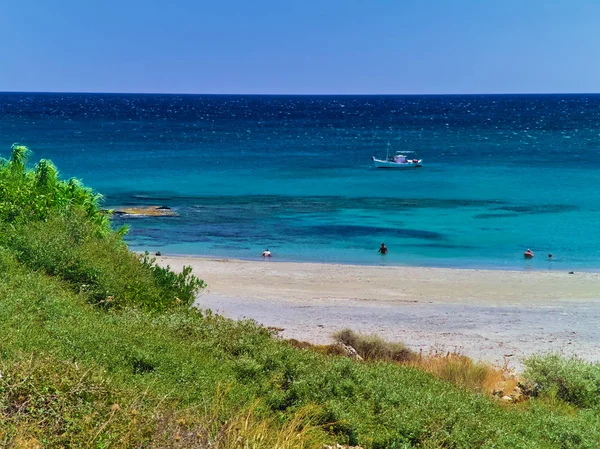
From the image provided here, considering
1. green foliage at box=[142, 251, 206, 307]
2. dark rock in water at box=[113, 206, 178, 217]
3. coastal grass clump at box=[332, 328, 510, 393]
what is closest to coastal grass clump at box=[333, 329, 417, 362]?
coastal grass clump at box=[332, 328, 510, 393]

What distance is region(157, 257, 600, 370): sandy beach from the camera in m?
17.4

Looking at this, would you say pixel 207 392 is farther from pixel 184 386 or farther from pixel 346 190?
pixel 346 190

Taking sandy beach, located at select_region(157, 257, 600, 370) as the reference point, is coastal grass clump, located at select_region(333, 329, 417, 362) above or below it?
above

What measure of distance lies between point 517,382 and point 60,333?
25.4 ft

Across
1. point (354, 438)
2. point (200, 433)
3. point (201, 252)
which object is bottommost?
point (201, 252)

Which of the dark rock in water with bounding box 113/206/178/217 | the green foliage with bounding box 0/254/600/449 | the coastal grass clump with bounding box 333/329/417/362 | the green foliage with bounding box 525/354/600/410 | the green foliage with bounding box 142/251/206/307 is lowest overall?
the dark rock in water with bounding box 113/206/178/217

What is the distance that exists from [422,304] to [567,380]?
10837mm

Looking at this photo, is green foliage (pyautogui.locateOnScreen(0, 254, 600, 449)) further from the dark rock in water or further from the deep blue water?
the dark rock in water

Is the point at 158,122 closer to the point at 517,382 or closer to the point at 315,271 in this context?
the point at 315,271

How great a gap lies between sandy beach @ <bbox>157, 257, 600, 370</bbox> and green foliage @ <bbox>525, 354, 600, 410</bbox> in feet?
11.3

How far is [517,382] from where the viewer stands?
12.3 meters

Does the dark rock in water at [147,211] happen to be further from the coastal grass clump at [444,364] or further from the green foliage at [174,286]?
the coastal grass clump at [444,364]

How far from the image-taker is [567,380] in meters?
11.3

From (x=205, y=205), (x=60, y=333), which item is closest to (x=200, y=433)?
(x=60, y=333)
